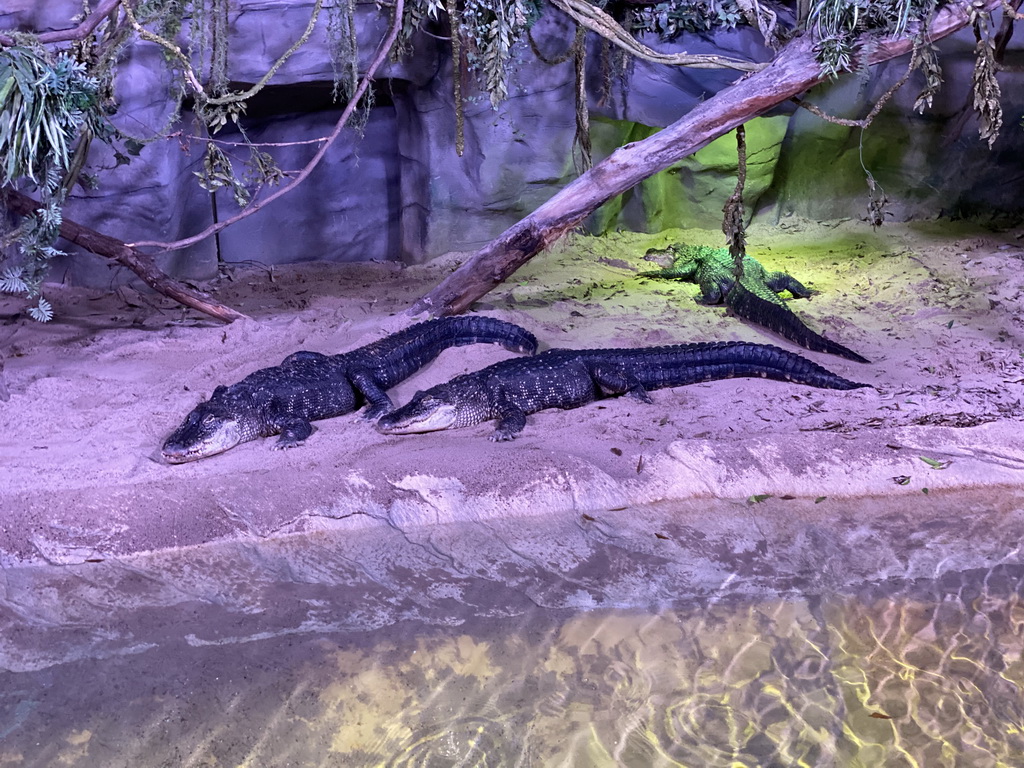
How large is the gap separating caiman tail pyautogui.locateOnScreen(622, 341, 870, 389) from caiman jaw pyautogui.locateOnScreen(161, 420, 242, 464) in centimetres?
225

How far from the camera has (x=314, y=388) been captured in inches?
186

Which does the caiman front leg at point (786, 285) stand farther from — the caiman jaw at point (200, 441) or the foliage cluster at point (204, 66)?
the caiman jaw at point (200, 441)

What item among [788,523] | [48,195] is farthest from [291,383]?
[788,523]

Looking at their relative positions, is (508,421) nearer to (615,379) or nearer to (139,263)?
(615,379)

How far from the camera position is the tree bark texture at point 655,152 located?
497cm

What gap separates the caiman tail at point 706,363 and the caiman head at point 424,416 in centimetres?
111

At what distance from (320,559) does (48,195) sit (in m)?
2.52

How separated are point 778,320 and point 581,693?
12.4ft

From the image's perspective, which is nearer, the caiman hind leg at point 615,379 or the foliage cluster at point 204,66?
the foliage cluster at point 204,66

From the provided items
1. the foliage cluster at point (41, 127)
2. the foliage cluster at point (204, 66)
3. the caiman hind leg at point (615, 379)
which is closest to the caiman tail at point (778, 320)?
the caiman hind leg at point (615, 379)

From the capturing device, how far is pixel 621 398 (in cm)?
496

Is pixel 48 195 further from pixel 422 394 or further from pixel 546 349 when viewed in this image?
pixel 546 349

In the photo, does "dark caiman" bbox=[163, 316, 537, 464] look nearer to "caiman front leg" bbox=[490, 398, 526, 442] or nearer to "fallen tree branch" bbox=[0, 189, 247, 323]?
"caiman front leg" bbox=[490, 398, 526, 442]

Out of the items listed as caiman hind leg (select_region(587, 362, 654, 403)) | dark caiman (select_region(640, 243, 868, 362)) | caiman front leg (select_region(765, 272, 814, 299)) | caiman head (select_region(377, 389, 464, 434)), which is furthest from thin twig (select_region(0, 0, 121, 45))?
caiman front leg (select_region(765, 272, 814, 299))
